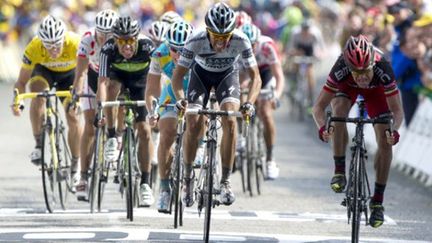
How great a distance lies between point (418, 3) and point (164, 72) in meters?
7.62

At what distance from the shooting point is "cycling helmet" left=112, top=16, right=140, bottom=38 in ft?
44.0

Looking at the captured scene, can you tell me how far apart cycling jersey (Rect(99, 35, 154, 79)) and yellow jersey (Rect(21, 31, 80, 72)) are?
3.97 ft

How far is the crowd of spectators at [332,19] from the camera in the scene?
19.2 metres

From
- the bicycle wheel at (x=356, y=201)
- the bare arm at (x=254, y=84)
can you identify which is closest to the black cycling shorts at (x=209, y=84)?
the bare arm at (x=254, y=84)

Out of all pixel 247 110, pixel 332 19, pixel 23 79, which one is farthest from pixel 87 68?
pixel 332 19

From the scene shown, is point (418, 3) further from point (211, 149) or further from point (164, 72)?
point (211, 149)

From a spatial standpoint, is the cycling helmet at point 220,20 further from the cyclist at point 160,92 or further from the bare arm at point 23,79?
the bare arm at point 23,79

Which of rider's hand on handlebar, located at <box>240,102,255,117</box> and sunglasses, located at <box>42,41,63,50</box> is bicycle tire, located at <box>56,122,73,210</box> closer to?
sunglasses, located at <box>42,41,63,50</box>

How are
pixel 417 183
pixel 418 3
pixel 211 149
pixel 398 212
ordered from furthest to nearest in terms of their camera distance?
pixel 418 3, pixel 417 183, pixel 398 212, pixel 211 149

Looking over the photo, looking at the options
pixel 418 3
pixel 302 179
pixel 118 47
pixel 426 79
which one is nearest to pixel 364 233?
pixel 118 47

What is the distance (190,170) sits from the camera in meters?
12.8

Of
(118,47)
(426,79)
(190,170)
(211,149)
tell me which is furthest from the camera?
(426,79)

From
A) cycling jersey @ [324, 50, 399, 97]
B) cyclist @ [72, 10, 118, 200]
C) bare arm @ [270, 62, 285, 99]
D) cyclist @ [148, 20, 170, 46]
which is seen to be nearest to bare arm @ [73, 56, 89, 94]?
cyclist @ [72, 10, 118, 200]

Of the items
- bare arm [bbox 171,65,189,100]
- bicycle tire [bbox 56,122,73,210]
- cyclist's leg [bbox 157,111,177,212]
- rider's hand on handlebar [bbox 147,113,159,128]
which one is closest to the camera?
bare arm [bbox 171,65,189,100]
